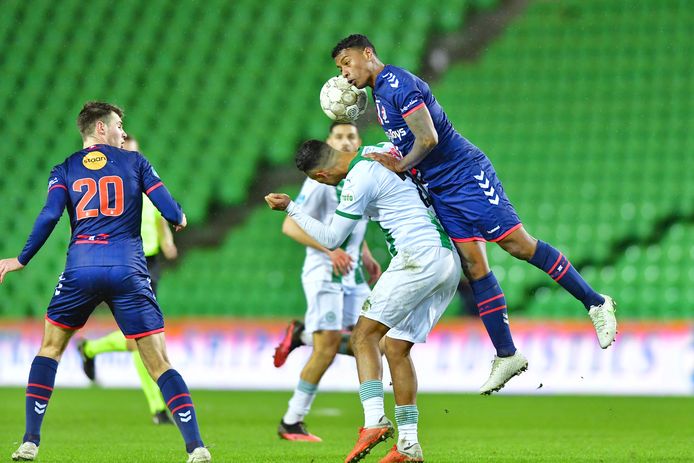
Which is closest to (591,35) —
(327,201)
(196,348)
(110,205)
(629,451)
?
(196,348)

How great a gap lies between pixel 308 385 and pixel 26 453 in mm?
2269

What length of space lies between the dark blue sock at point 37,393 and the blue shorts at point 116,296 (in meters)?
0.32

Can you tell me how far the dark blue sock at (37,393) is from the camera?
17.6 feet

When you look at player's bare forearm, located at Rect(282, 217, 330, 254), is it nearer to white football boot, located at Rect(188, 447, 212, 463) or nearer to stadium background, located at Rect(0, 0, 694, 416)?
white football boot, located at Rect(188, 447, 212, 463)

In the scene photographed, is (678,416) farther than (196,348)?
No

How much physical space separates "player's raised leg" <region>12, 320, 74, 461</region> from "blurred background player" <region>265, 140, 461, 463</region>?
1.27 metres

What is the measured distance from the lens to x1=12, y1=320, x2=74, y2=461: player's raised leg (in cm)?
537

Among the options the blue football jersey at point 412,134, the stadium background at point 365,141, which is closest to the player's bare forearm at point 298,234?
the blue football jersey at point 412,134

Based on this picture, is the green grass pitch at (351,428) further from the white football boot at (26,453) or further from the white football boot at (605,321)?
the white football boot at (605,321)

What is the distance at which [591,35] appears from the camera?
15273 millimetres

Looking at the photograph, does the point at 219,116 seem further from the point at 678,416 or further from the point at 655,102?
the point at 678,416

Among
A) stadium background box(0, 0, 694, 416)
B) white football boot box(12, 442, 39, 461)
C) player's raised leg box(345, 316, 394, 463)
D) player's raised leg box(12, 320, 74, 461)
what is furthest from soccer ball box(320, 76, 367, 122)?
stadium background box(0, 0, 694, 416)

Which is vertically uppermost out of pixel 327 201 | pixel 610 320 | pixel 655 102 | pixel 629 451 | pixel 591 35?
pixel 591 35

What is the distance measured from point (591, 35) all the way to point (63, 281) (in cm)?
1152
